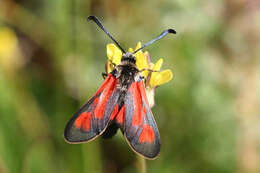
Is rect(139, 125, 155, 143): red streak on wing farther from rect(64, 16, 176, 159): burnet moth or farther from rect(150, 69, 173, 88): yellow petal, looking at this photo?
rect(150, 69, 173, 88): yellow petal

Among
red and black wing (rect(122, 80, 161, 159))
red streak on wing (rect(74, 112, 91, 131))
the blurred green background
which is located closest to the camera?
red and black wing (rect(122, 80, 161, 159))

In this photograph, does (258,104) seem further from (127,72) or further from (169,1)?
(127,72)

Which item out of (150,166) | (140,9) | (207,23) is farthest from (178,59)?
(150,166)

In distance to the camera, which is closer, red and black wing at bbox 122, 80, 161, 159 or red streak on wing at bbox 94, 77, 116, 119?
red and black wing at bbox 122, 80, 161, 159

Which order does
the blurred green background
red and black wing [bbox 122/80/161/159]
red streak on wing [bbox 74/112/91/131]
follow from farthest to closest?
the blurred green background < red streak on wing [bbox 74/112/91/131] < red and black wing [bbox 122/80/161/159]

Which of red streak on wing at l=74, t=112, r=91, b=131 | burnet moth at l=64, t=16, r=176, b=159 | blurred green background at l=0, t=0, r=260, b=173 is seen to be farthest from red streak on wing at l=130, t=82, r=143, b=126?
blurred green background at l=0, t=0, r=260, b=173

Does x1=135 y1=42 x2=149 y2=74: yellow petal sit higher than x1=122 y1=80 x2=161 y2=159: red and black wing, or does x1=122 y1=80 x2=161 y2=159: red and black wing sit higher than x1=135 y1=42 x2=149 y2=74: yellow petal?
x1=135 y1=42 x2=149 y2=74: yellow petal
